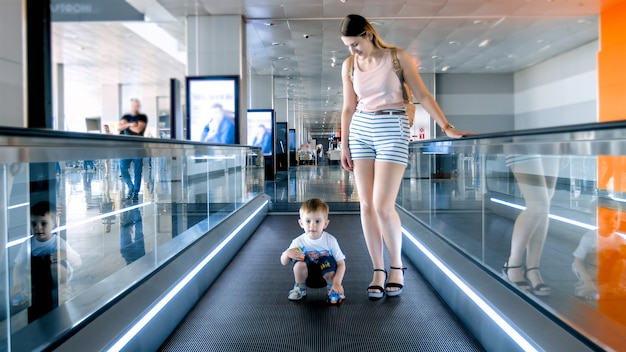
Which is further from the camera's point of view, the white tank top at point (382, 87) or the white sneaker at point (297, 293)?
the white sneaker at point (297, 293)

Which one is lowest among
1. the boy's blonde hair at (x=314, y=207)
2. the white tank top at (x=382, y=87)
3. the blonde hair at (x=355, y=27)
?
the boy's blonde hair at (x=314, y=207)

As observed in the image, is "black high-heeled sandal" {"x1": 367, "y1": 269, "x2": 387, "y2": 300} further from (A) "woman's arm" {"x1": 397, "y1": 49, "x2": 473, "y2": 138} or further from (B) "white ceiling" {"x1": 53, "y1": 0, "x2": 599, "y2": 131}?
(B) "white ceiling" {"x1": 53, "y1": 0, "x2": 599, "y2": 131}

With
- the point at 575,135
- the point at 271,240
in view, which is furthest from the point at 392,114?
the point at 271,240

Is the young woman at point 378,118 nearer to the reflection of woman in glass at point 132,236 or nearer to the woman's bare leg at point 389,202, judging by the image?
the woman's bare leg at point 389,202

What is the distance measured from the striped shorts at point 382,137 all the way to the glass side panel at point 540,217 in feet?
1.39

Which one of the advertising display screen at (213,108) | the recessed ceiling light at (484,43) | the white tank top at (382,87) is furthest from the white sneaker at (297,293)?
the recessed ceiling light at (484,43)

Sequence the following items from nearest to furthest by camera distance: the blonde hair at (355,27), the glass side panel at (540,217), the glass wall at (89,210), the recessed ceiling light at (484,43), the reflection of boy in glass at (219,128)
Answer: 1. the glass wall at (89,210)
2. the glass side panel at (540,217)
3. the blonde hair at (355,27)
4. the reflection of boy in glass at (219,128)
5. the recessed ceiling light at (484,43)

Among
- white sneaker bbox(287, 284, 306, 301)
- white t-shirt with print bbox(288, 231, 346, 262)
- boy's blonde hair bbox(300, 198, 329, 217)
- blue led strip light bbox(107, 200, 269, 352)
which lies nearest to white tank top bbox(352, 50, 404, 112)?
boy's blonde hair bbox(300, 198, 329, 217)

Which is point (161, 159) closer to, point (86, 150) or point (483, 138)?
point (86, 150)

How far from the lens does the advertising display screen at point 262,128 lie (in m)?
16.4

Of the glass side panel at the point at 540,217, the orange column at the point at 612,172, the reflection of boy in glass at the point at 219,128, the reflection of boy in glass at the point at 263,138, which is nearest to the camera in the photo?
the glass side panel at the point at 540,217

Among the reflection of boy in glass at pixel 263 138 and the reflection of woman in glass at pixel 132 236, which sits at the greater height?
the reflection of boy in glass at pixel 263 138

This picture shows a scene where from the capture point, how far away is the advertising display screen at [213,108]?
998 cm

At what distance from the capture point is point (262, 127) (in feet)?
54.0
